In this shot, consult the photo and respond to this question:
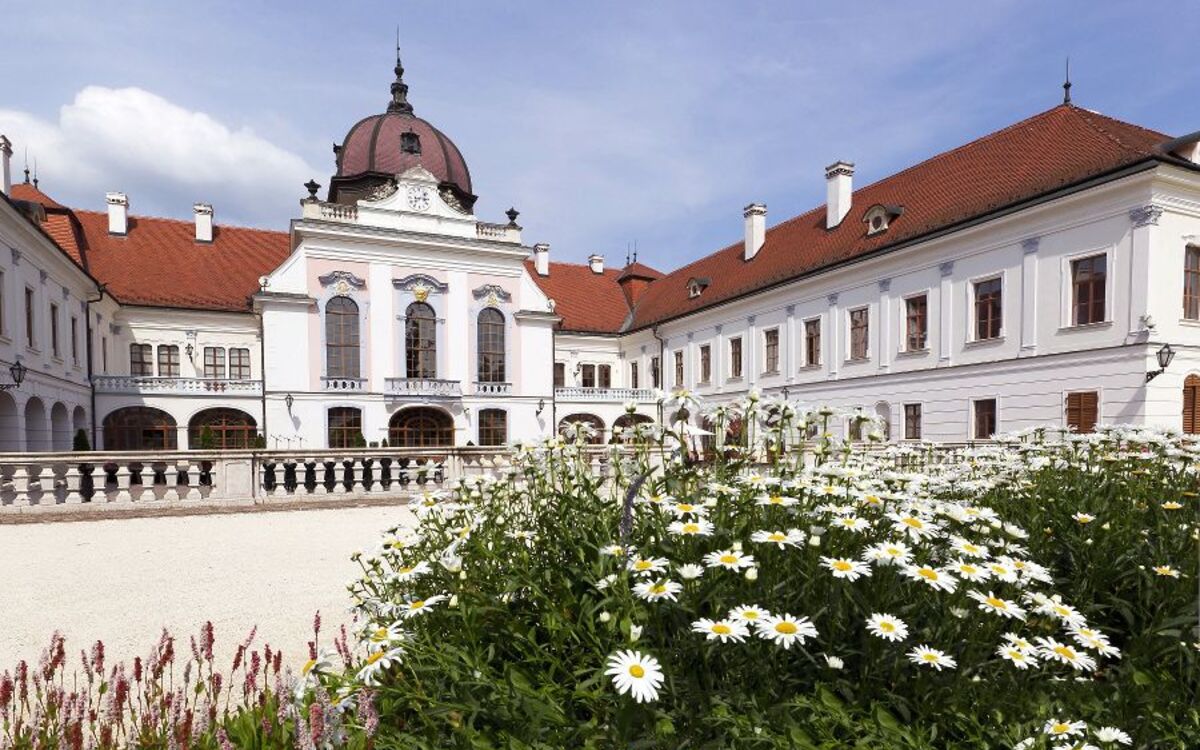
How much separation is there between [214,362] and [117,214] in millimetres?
8774

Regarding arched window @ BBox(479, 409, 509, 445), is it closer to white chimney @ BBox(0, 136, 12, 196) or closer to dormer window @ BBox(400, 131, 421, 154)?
dormer window @ BBox(400, 131, 421, 154)

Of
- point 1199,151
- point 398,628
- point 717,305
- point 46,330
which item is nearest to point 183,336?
point 46,330

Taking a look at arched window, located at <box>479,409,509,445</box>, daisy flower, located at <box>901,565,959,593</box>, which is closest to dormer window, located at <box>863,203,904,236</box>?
arched window, located at <box>479,409,509,445</box>

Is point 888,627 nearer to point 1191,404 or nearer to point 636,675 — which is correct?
point 636,675

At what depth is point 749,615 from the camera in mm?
1921

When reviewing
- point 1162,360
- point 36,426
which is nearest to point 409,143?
point 36,426

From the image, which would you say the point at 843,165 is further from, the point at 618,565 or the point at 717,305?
the point at 618,565

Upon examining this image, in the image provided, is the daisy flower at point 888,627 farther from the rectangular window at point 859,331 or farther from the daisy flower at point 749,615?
the rectangular window at point 859,331

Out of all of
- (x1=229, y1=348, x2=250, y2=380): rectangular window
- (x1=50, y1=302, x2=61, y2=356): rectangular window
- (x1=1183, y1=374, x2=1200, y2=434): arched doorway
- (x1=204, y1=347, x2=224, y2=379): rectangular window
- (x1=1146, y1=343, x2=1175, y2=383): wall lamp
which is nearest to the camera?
(x1=1146, y1=343, x2=1175, y2=383): wall lamp

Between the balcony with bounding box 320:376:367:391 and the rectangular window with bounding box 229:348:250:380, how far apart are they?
7.43m

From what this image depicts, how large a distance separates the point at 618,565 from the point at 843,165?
81.0 ft

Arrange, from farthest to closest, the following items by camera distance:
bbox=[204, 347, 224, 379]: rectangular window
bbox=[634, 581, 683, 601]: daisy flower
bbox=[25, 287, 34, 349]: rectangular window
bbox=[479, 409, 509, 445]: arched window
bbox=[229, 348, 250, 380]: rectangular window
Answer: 1. bbox=[229, 348, 250, 380]: rectangular window
2. bbox=[204, 347, 224, 379]: rectangular window
3. bbox=[479, 409, 509, 445]: arched window
4. bbox=[25, 287, 34, 349]: rectangular window
5. bbox=[634, 581, 683, 601]: daisy flower

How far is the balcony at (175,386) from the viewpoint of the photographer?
A: 2317 cm

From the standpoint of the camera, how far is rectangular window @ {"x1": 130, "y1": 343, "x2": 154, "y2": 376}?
26.0 m
